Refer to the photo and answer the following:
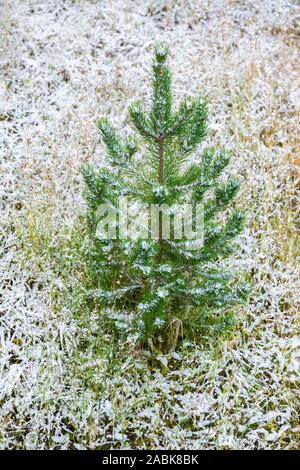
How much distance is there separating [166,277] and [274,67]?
3.71 meters

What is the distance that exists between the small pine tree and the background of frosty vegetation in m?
0.32

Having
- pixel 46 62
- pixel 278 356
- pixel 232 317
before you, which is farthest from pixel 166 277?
pixel 46 62

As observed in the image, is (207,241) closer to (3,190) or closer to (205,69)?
(3,190)

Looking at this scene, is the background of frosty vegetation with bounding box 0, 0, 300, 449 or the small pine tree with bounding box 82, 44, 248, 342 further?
the background of frosty vegetation with bounding box 0, 0, 300, 449

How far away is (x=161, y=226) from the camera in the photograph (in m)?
3.30

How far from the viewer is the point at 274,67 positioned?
5926 mm

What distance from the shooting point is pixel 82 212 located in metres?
4.54

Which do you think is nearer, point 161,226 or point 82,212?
point 161,226

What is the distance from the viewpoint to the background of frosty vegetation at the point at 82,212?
137 inches

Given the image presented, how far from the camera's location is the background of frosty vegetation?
3.49 m

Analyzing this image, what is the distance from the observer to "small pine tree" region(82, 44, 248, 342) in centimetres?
302

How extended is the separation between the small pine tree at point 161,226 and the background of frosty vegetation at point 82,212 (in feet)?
1.06

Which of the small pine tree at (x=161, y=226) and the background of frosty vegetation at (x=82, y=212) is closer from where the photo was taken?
the small pine tree at (x=161, y=226)

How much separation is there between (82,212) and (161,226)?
4.74ft
